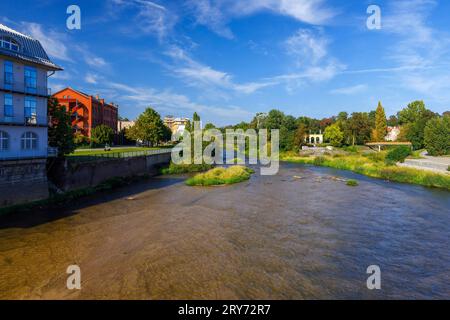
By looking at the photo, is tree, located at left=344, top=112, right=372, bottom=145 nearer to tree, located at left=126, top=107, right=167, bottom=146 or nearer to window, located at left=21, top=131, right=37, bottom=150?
tree, located at left=126, top=107, right=167, bottom=146

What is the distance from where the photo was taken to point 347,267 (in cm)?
1366

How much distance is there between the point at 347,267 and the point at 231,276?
18.4 ft

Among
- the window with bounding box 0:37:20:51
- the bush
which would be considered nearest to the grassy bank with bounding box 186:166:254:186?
the window with bounding box 0:37:20:51

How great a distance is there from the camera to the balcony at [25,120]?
850 inches

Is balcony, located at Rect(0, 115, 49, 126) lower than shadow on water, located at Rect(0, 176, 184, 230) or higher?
higher

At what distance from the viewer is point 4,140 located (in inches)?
850

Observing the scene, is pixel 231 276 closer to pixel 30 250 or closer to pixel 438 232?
pixel 30 250

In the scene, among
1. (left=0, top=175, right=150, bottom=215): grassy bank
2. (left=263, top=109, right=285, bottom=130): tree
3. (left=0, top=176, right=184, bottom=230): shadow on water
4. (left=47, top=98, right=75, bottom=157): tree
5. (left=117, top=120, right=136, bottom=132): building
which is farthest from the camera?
(left=117, top=120, right=136, bottom=132): building

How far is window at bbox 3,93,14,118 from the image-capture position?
21.6 m

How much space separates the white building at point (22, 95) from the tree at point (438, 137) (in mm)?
66408

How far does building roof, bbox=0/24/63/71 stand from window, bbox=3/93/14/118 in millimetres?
3066

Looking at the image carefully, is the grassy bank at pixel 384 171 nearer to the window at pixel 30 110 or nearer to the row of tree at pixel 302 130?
the row of tree at pixel 302 130

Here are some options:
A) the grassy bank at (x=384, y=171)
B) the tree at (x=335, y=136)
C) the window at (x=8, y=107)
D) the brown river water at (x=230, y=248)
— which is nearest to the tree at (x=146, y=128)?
the grassy bank at (x=384, y=171)
